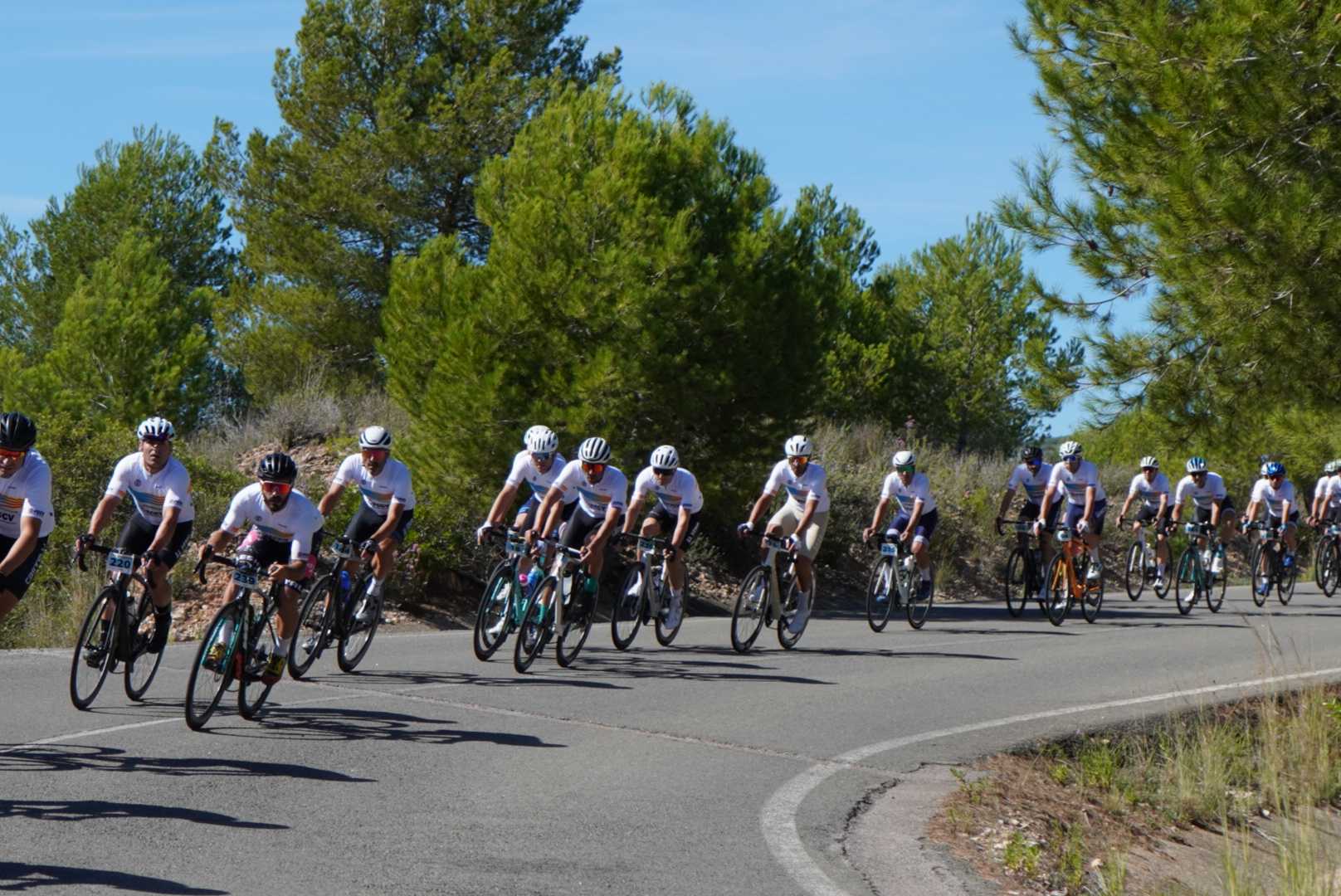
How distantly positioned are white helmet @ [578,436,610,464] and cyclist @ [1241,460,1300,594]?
13.8 m

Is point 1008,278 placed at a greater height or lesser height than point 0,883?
greater

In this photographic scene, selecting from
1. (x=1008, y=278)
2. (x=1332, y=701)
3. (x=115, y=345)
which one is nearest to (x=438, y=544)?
(x=1332, y=701)

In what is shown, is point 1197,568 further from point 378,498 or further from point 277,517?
point 277,517

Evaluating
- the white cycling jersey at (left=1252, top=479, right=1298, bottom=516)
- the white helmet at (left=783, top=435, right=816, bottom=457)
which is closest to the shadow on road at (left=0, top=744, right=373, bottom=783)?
the white helmet at (left=783, top=435, right=816, bottom=457)

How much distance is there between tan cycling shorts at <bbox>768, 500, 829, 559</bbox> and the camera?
599 inches

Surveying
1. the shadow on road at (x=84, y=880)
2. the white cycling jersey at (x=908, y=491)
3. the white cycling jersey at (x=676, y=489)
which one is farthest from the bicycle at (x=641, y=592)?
the shadow on road at (x=84, y=880)

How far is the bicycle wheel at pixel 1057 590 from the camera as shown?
746 inches

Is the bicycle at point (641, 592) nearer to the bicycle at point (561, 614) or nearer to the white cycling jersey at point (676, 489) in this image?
the white cycling jersey at point (676, 489)

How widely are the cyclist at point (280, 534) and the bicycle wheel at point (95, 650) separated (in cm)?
74

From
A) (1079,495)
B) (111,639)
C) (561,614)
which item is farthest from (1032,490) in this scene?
(111,639)

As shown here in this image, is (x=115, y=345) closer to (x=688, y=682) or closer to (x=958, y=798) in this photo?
(x=688, y=682)

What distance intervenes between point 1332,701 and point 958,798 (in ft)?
16.3

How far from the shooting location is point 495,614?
13016mm

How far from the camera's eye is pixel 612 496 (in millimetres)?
13344
